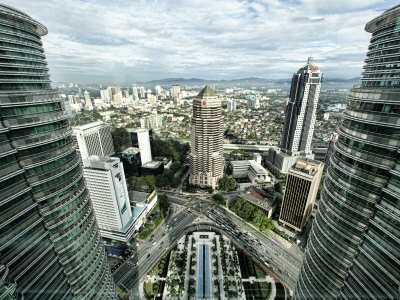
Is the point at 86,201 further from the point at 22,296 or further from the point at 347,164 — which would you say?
the point at 347,164

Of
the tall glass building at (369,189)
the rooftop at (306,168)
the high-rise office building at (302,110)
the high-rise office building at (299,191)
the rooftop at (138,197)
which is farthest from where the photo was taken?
the high-rise office building at (302,110)

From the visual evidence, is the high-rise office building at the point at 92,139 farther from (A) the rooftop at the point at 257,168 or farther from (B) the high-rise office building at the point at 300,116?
(B) the high-rise office building at the point at 300,116

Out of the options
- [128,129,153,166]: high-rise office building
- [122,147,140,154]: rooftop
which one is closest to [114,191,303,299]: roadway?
[122,147,140,154]: rooftop

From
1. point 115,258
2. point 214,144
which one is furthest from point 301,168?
point 115,258

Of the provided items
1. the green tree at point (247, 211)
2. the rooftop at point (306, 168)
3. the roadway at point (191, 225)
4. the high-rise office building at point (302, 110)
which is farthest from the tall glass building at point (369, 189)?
the high-rise office building at point (302, 110)

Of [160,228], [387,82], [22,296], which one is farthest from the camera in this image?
[160,228]

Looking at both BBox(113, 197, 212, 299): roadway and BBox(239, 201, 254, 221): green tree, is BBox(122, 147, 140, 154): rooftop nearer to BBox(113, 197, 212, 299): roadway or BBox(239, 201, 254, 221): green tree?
BBox(113, 197, 212, 299): roadway
